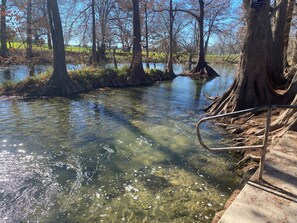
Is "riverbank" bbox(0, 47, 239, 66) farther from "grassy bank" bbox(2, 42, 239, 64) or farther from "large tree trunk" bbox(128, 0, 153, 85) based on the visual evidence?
"large tree trunk" bbox(128, 0, 153, 85)

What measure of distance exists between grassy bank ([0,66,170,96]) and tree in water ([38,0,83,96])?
55cm

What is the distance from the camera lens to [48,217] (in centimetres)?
375

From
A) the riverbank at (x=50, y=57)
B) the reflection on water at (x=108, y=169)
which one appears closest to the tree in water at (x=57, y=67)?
the riverbank at (x=50, y=57)

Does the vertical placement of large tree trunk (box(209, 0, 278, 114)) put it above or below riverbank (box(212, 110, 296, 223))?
above

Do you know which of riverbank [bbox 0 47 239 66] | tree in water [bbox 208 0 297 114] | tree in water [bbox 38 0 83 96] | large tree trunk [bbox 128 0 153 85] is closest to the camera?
tree in water [bbox 208 0 297 114]

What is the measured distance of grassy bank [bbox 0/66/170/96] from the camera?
12.8 meters

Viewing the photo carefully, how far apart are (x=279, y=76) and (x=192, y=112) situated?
4.16 meters

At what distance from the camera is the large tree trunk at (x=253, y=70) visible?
828 centimetres

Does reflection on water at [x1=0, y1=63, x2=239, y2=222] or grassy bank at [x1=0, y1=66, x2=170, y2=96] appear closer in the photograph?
reflection on water at [x1=0, y1=63, x2=239, y2=222]

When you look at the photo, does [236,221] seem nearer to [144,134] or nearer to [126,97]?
[144,134]

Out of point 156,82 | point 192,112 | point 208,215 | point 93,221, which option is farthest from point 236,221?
point 156,82

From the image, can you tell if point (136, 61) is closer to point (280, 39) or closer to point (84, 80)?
point (84, 80)

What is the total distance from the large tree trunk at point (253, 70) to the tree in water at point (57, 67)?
27.4 feet

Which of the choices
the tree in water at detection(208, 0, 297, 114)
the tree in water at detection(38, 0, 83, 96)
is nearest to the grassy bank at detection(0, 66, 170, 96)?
the tree in water at detection(38, 0, 83, 96)
